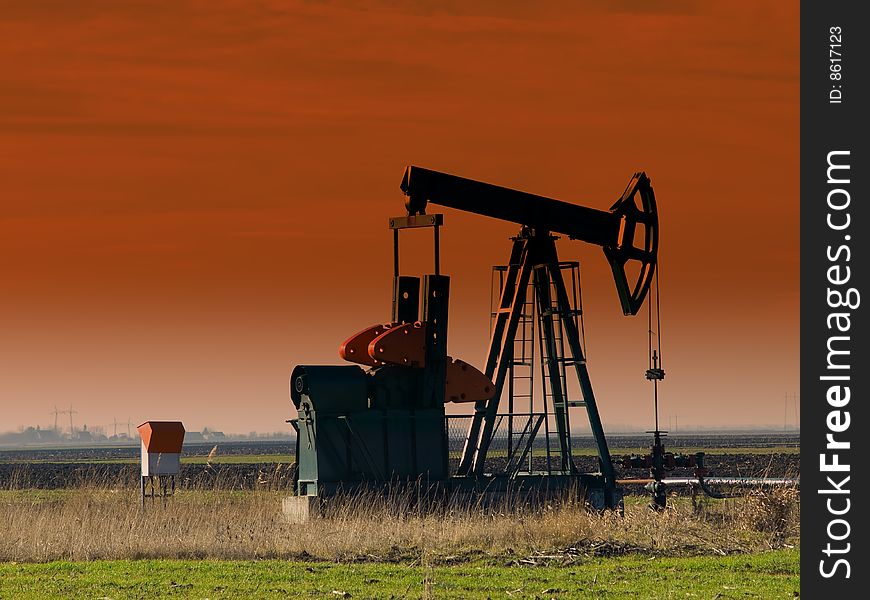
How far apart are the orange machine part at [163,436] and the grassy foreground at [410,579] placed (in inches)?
336

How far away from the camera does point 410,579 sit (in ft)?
65.9

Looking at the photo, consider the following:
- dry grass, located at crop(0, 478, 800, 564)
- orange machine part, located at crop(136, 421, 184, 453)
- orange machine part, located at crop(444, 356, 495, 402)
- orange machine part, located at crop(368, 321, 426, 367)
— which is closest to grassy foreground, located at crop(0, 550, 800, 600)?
dry grass, located at crop(0, 478, 800, 564)

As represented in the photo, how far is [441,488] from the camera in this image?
28828 mm

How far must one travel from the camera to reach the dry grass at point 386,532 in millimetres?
23562

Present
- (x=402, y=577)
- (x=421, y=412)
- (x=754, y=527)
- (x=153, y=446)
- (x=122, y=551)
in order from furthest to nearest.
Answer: (x=153, y=446), (x=421, y=412), (x=754, y=527), (x=122, y=551), (x=402, y=577)

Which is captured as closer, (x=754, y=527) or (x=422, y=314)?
(x=754, y=527)

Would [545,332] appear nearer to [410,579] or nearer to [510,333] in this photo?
[510,333]

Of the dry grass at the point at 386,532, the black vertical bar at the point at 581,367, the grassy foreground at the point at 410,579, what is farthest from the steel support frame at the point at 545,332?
the grassy foreground at the point at 410,579

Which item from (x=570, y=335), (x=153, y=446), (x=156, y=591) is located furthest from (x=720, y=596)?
(x=153, y=446)

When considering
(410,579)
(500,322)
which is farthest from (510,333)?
(410,579)

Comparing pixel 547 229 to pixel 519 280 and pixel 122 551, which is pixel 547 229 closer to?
pixel 519 280

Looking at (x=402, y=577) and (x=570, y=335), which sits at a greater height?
(x=570, y=335)

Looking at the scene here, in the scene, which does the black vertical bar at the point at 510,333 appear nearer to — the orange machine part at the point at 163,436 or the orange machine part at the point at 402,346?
the orange machine part at the point at 402,346

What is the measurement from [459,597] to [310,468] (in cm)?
1082
